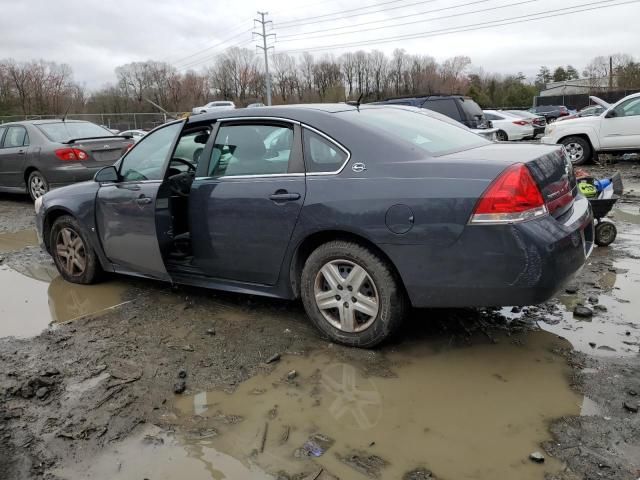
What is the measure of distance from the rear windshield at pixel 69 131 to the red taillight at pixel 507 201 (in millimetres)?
8737

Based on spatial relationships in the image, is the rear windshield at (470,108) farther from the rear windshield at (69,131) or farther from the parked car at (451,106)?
the rear windshield at (69,131)

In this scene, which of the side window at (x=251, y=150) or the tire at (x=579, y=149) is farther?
the tire at (x=579, y=149)

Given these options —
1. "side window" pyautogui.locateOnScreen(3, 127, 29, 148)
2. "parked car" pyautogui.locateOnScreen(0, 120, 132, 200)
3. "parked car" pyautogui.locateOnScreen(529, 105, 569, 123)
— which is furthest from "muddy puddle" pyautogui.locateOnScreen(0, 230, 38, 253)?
"parked car" pyautogui.locateOnScreen(529, 105, 569, 123)

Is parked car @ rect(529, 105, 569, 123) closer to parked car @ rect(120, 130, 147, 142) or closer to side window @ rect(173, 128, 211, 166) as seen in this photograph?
parked car @ rect(120, 130, 147, 142)

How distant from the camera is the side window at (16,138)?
1014cm

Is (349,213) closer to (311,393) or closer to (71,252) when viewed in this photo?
(311,393)

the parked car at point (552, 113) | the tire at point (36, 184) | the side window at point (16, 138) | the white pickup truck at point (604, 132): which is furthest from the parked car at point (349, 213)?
the parked car at point (552, 113)

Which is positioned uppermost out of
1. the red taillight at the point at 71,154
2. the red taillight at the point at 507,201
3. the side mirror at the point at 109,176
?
the red taillight at the point at 71,154

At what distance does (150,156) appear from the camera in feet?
15.4

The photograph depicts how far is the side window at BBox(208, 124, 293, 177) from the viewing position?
379 cm

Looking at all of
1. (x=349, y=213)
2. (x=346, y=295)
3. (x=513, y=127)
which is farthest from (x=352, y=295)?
(x=513, y=127)

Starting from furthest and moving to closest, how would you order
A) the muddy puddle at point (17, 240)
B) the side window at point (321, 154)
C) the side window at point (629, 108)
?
the side window at point (629, 108) < the muddy puddle at point (17, 240) < the side window at point (321, 154)

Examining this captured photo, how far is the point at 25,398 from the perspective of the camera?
10.7ft

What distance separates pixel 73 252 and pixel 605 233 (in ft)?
17.9
